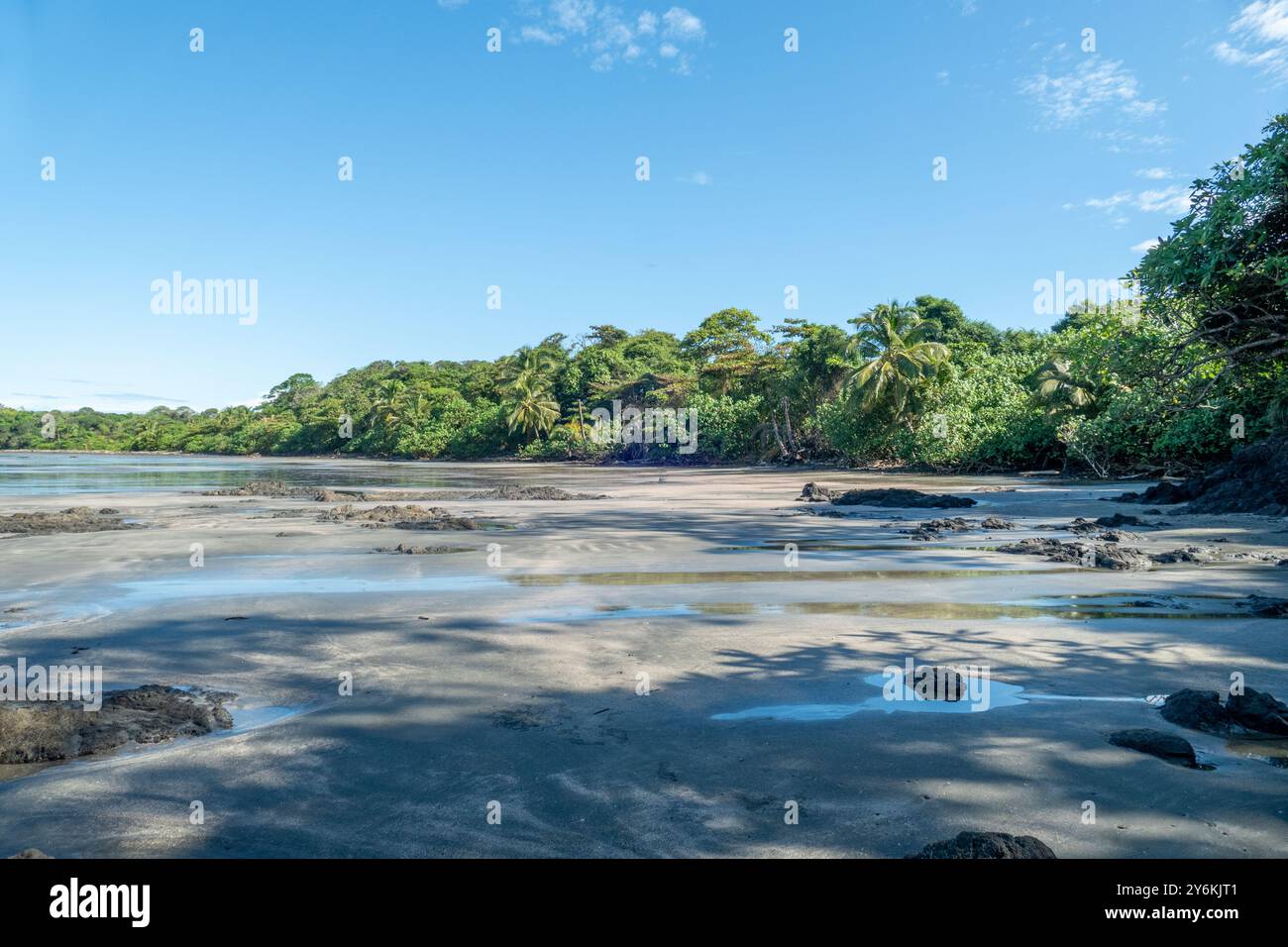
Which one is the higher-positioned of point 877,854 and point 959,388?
point 959,388

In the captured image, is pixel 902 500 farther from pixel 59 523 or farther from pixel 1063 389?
pixel 59 523

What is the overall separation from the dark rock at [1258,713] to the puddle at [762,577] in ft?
15.9

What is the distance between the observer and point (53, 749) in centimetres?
398

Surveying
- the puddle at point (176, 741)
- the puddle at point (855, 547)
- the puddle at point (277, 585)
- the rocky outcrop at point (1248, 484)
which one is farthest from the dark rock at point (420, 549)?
the rocky outcrop at point (1248, 484)

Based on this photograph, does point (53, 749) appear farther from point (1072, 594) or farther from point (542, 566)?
point (1072, 594)

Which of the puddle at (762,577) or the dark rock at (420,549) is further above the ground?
the dark rock at (420,549)

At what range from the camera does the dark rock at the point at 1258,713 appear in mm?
4023

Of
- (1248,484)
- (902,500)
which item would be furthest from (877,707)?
(902,500)

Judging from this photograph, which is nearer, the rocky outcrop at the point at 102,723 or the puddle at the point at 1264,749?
the puddle at the point at 1264,749

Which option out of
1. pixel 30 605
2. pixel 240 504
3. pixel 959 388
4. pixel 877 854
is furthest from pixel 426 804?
pixel 959 388

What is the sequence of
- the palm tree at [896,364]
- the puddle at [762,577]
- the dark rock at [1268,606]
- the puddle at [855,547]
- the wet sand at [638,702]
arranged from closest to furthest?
the wet sand at [638,702] → the dark rock at [1268,606] → the puddle at [762,577] → the puddle at [855,547] → the palm tree at [896,364]

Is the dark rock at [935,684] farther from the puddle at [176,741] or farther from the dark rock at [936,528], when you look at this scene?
the dark rock at [936,528]

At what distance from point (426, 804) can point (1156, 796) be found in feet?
9.88

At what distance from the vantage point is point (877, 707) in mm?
4609
